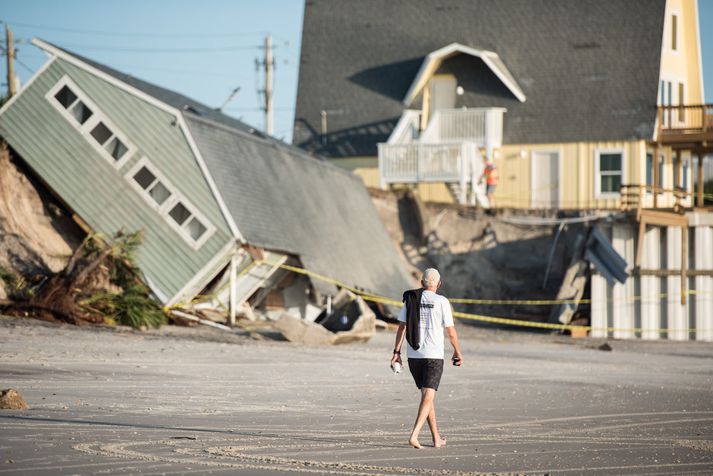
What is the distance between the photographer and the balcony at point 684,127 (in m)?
40.8

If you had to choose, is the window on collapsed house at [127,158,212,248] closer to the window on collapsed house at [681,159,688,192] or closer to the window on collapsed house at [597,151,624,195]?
the window on collapsed house at [597,151,624,195]

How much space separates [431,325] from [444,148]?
30.1 meters

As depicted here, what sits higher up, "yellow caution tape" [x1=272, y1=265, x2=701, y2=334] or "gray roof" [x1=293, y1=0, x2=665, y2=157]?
"gray roof" [x1=293, y1=0, x2=665, y2=157]

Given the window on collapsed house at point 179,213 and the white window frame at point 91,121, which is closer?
the window on collapsed house at point 179,213

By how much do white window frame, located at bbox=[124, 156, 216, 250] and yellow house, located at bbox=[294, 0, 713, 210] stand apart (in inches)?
642

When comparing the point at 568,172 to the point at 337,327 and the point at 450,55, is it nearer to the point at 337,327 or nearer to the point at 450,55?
the point at 450,55

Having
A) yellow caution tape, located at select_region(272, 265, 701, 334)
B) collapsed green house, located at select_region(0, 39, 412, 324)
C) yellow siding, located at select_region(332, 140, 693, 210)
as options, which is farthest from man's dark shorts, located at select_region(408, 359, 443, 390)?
yellow siding, located at select_region(332, 140, 693, 210)

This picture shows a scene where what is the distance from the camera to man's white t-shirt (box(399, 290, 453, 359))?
10.8 metres

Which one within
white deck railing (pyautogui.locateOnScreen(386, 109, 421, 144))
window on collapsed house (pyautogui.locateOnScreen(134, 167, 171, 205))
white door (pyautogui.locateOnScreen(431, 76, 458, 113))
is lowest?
window on collapsed house (pyautogui.locateOnScreen(134, 167, 171, 205))

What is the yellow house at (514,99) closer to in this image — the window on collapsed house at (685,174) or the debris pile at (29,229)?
the window on collapsed house at (685,174)

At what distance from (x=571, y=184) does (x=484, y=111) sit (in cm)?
419

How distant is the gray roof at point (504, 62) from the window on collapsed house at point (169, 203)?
19.9 m

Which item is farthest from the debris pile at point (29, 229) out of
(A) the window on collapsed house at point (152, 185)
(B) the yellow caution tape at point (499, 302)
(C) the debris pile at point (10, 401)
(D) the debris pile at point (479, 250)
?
(D) the debris pile at point (479, 250)

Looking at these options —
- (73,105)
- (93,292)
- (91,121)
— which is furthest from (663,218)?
(93,292)
